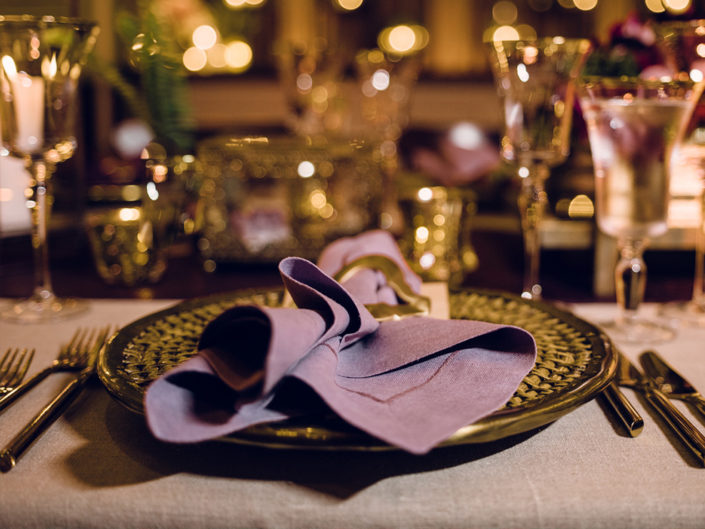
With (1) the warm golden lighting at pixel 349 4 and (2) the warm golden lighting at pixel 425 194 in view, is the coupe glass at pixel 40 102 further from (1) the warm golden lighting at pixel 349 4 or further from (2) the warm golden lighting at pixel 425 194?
(1) the warm golden lighting at pixel 349 4

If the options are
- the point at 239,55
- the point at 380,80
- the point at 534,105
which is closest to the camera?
the point at 534,105

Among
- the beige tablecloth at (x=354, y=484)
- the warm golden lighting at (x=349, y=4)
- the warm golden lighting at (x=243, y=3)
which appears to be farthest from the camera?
the warm golden lighting at (x=349, y=4)

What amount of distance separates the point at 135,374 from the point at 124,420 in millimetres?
31

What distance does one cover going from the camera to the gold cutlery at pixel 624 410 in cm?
43

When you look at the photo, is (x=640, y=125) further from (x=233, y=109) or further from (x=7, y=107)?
(x=233, y=109)

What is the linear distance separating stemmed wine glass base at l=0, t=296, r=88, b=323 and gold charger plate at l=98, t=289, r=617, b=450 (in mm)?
219

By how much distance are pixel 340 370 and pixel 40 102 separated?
1.83 feet

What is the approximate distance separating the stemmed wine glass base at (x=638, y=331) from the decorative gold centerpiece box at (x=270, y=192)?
0.45m

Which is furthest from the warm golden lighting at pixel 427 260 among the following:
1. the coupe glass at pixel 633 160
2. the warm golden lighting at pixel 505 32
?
the warm golden lighting at pixel 505 32

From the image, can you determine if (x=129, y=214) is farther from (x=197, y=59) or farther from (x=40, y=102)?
(x=197, y=59)

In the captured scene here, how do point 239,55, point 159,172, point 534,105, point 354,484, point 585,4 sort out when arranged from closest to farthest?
point 354,484 → point 534,105 → point 159,172 → point 585,4 → point 239,55

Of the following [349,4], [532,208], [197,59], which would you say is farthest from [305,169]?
[349,4]

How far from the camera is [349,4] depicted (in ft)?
18.5

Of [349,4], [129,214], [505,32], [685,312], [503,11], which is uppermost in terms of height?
[349,4]
